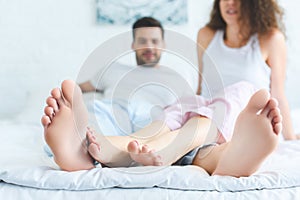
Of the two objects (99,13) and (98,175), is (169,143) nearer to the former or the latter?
(98,175)

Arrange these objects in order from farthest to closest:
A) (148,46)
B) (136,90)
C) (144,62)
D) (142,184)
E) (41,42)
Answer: (41,42) → (148,46) → (144,62) → (136,90) → (142,184)

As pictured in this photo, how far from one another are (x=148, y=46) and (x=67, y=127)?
853 millimetres

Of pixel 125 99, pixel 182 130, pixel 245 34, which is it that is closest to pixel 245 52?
pixel 245 34

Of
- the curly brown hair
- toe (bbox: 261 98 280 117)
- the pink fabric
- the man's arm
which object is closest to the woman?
the curly brown hair

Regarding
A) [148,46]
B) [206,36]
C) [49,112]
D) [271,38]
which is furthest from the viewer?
[206,36]

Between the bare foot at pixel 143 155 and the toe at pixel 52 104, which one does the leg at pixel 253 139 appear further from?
the toe at pixel 52 104

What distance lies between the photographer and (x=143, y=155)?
123 centimetres

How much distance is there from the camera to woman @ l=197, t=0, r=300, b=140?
2.15 metres

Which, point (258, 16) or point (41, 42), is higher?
point (258, 16)

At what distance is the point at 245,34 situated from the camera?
7.32 feet

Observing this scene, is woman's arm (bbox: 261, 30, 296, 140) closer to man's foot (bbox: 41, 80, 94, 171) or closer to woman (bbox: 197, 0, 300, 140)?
woman (bbox: 197, 0, 300, 140)

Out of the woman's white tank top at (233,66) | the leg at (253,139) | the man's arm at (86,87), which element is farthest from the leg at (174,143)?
the woman's white tank top at (233,66)

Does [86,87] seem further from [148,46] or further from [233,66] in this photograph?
[233,66]

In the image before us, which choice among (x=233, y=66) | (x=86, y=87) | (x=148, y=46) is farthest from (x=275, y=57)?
(x=86, y=87)
